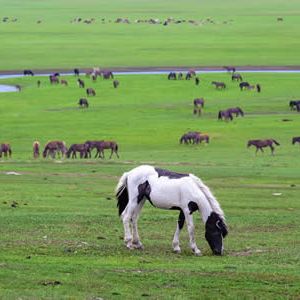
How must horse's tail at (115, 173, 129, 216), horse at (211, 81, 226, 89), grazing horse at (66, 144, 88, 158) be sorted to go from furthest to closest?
horse at (211, 81, 226, 89) < grazing horse at (66, 144, 88, 158) < horse's tail at (115, 173, 129, 216)

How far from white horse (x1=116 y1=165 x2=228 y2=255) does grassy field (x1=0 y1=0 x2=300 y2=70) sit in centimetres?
6965

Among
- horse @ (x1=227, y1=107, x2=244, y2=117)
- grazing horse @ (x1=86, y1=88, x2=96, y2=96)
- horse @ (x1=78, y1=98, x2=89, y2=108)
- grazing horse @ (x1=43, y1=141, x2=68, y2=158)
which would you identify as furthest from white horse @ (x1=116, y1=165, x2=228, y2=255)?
grazing horse @ (x1=86, y1=88, x2=96, y2=96)

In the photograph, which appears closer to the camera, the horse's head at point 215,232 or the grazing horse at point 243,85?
the horse's head at point 215,232

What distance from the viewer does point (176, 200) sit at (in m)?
15.0

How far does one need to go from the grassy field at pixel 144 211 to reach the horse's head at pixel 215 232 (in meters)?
0.19

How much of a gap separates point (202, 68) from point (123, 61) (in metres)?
8.29

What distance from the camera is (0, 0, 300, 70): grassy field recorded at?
8856cm

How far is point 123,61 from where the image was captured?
3447 inches

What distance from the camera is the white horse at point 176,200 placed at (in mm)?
14812

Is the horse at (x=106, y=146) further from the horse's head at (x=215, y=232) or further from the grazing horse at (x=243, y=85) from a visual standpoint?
the grazing horse at (x=243, y=85)

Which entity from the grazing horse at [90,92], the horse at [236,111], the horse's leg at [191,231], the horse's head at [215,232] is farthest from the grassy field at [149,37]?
the horse's head at [215,232]

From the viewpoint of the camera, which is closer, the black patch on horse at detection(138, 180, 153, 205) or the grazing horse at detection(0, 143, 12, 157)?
the black patch on horse at detection(138, 180, 153, 205)

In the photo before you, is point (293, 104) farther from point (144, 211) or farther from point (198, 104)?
point (144, 211)

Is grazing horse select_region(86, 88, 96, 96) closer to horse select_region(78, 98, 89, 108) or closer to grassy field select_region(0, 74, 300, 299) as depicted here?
horse select_region(78, 98, 89, 108)
